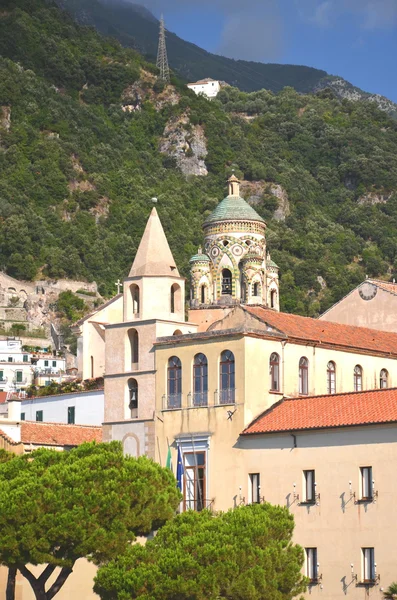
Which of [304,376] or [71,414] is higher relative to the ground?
[304,376]

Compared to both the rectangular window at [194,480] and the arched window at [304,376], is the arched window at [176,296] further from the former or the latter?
the rectangular window at [194,480]

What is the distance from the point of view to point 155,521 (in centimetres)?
4400

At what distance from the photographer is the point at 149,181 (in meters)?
179

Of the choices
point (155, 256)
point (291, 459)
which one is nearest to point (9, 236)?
point (155, 256)

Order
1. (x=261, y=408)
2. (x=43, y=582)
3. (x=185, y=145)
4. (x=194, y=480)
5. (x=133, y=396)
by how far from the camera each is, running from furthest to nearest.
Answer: (x=185, y=145), (x=133, y=396), (x=194, y=480), (x=261, y=408), (x=43, y=582)

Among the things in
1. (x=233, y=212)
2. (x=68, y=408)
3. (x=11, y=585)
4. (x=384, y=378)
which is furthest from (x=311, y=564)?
(x=233, y=212)

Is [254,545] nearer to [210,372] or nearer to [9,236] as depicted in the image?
[210,372]

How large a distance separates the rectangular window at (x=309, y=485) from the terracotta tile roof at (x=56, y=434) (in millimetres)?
13874

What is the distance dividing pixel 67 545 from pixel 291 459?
8.77 meters

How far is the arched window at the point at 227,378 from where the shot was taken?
51.4m

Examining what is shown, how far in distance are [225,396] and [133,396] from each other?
5492 millimetres

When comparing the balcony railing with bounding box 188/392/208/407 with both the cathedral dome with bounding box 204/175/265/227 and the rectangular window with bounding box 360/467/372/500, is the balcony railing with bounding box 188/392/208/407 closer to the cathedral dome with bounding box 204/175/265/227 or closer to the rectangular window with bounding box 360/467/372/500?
the rectangular window with bounding box 360/467/372/500

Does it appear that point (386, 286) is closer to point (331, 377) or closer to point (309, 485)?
point (331, 377)

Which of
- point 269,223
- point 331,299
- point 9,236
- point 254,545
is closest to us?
point 254,545
